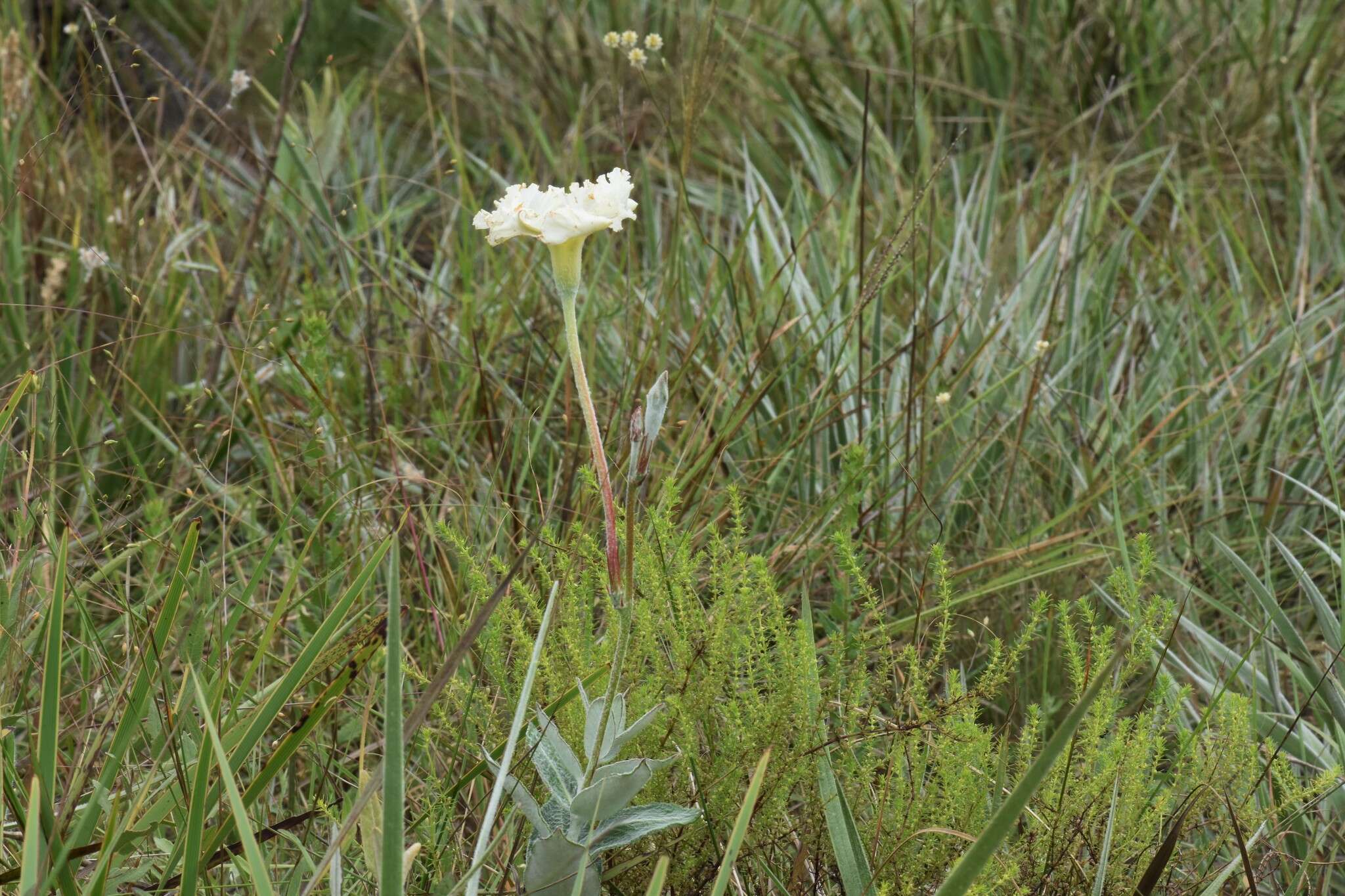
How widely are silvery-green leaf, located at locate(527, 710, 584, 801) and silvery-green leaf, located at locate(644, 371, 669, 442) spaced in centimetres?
23

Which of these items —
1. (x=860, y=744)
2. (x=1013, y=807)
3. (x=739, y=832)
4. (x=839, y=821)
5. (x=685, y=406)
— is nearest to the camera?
(x=1013, y=807)

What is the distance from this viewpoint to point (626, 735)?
88cm

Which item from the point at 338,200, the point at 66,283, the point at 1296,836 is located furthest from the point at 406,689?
the point at 338,200

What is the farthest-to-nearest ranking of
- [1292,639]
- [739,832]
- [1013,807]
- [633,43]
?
[633,43]
[1292,639]
[739,832]
[1013,807]

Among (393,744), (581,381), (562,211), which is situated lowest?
(393,744)

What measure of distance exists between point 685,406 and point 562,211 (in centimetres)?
110

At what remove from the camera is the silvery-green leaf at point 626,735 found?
0.87 meters

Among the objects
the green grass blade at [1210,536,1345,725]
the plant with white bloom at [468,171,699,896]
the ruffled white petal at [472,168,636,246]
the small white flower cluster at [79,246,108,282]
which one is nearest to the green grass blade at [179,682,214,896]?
the plant with white bloom at [468,171,699,896]

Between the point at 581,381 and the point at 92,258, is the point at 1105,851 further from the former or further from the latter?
the point at 92,258

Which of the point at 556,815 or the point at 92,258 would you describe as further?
the point at 92,258

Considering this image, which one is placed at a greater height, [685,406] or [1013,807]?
[1013,807]

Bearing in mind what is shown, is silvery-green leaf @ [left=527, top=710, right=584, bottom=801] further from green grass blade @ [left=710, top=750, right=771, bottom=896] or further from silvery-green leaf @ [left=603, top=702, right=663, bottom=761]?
green grass blade @ [left=710, top=750, right=771, bottom=896]

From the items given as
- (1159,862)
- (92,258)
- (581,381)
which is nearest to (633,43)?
(92,258)

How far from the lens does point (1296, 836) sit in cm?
124
